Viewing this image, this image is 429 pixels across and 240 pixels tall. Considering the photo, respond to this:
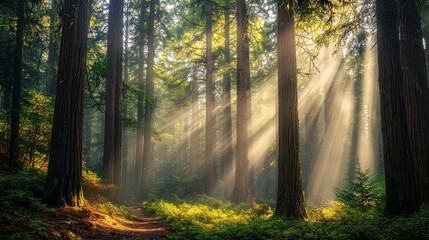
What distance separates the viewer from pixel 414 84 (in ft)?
29.3

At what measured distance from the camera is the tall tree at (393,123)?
6.86 m

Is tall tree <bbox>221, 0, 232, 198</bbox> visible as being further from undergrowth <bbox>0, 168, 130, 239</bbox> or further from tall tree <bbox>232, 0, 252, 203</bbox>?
undergrowth <bbox>0, 168, 130, 239</bbox>

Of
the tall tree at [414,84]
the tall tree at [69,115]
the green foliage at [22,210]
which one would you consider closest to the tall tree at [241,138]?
the tall tree at [414,84]

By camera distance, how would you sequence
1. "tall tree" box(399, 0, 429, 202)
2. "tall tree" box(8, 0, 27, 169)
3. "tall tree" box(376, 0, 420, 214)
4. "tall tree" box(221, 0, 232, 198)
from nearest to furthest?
1. "tall tree" box(376, 0, 420, 214)
2. "tall tree" box(399, 0, 429, 202)
3. "tall tree" box(8, 0, 27, 169)
4. "tall tree" box(221, 0, 232, 198)

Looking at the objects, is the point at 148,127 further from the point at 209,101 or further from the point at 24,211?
the point at 24,211

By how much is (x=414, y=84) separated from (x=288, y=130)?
4.25 metres

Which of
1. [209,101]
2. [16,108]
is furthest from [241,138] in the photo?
[16,108]

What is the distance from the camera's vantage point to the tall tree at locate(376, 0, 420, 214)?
686cm

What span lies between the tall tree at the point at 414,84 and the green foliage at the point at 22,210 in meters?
9.49

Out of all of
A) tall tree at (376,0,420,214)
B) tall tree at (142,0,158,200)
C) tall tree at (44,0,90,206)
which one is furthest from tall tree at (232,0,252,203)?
tall tree at (142,0,158,200)

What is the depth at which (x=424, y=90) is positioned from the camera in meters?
9.10

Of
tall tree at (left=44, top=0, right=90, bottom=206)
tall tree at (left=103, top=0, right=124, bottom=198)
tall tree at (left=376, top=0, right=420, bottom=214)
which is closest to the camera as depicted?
tall tree at (left=376, top=0, right=420, bottom=214)

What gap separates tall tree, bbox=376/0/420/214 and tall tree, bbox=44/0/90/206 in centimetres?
745

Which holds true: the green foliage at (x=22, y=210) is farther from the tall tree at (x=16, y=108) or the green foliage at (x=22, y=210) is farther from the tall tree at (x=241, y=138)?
the tall tree at (x=241, y=138)
